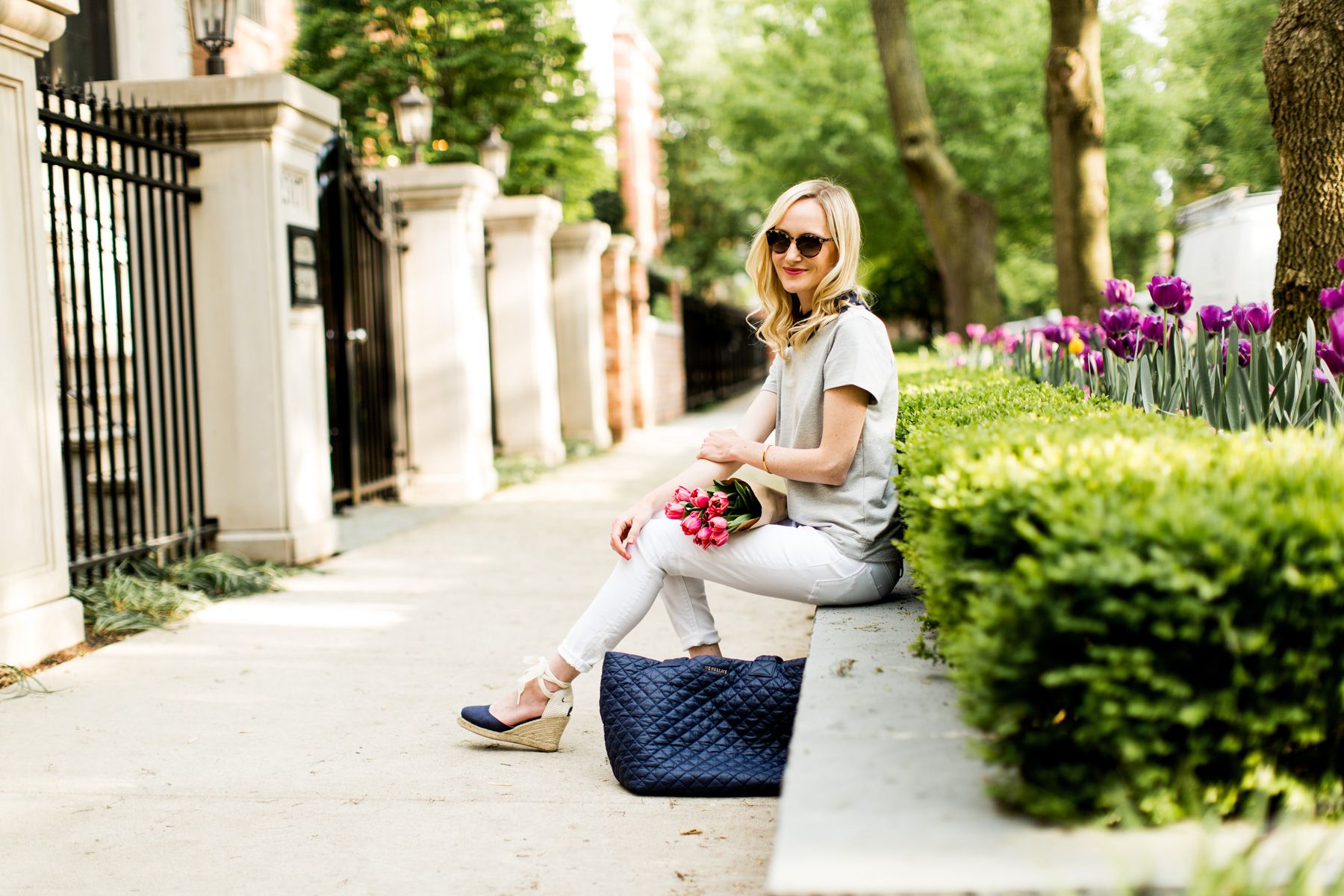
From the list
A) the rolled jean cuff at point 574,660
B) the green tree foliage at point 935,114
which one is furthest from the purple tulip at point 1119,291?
the green tree foliage at point 935,114

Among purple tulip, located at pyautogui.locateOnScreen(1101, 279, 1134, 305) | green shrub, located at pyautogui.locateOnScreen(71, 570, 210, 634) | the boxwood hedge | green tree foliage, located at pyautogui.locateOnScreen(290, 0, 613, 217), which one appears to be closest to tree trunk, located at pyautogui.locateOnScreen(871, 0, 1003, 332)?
green tree foliage, located at pyautogui.locateOnScreen(290, 0, 613, 217)

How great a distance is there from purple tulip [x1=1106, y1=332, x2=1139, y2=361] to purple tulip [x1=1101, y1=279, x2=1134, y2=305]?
0.26 meters

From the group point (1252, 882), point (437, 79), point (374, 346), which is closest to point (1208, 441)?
point (1252, 882)

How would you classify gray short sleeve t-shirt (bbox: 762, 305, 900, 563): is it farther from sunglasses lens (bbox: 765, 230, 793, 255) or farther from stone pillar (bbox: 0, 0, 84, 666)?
stone pillar (bbox: 0, 0, 84, 666)

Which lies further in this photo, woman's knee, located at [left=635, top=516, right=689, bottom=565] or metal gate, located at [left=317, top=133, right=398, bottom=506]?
metal gate, located at [left=317, top=133, right=398, bottom=506]

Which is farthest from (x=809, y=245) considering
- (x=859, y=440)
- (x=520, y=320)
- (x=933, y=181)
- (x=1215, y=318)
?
(x=933, y=181)

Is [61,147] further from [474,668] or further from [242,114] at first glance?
[474,668]

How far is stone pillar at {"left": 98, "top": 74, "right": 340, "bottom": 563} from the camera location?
21.0 feet

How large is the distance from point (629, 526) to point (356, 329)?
6.22m

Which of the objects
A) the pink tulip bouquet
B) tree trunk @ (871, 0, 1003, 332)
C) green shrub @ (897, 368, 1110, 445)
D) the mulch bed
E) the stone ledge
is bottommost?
the mulch bed

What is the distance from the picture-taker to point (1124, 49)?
22719mm

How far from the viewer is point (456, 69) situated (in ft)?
63.7

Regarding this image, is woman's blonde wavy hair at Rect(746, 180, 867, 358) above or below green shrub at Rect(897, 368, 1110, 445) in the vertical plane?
above

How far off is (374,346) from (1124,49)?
1894 centimetres
